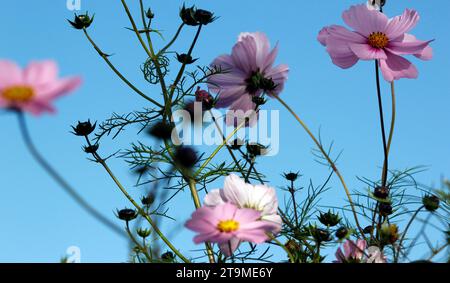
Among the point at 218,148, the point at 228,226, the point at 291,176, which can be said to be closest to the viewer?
the point at 228,226

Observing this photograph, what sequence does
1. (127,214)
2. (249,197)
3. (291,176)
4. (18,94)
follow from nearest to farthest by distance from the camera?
(18,94) < (249,197) < (127,214) < (291,176)

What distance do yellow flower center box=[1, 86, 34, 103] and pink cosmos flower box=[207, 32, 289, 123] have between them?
51 cm

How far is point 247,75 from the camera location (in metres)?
0.95

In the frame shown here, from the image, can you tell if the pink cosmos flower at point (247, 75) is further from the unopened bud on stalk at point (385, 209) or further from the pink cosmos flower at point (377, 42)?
the unopened bud on stalk at point (385, 209)

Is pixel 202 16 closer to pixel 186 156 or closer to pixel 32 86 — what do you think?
pixel 186 156

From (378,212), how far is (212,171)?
14.5 inches

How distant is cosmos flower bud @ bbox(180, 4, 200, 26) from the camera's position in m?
1.07

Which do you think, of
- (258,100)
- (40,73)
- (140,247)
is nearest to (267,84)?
(258,100)

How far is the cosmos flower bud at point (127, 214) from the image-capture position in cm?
92

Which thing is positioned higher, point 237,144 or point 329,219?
point 237,144

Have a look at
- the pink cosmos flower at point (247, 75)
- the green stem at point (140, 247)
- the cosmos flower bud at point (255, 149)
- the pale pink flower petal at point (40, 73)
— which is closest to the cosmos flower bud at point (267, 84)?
the pink cosmos flower at point (247, 75)

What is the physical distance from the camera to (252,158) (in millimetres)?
999

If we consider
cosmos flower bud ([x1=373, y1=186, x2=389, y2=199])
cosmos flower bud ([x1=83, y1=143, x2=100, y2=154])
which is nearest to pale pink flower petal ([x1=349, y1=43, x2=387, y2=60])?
cosmos flower bud ([x1=373, y1=186, x2=389, y2=199])
